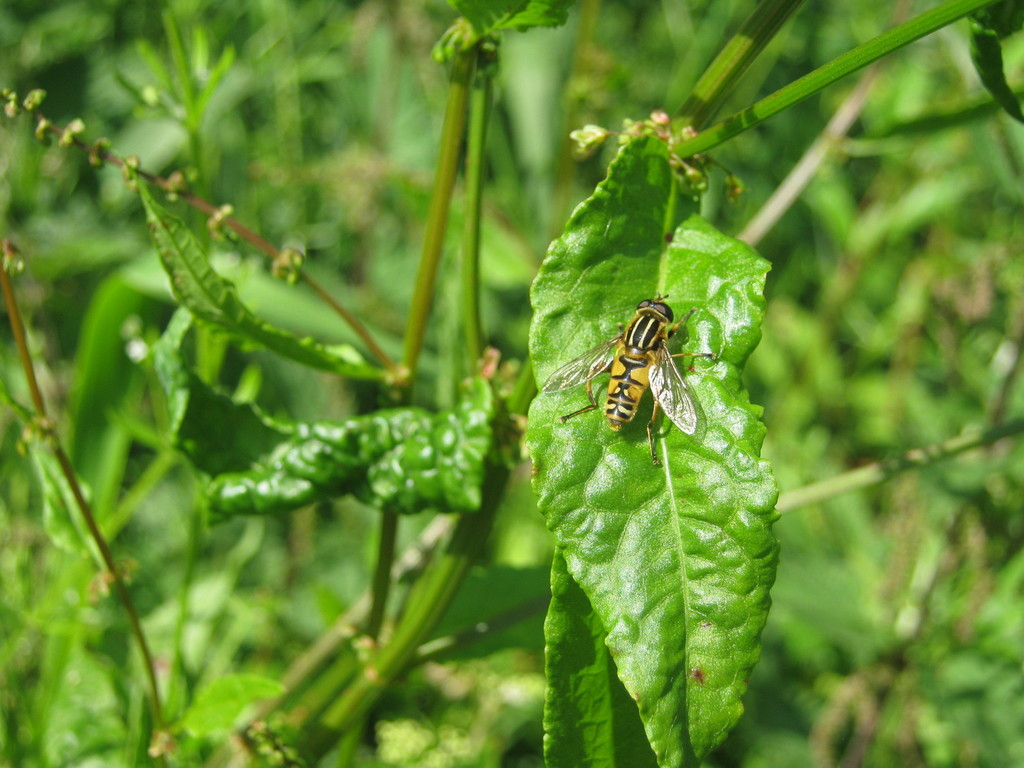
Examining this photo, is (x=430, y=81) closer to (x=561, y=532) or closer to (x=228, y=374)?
(x=228, y=374)

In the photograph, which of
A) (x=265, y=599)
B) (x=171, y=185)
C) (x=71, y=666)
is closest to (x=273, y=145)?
(x=265, y=599)

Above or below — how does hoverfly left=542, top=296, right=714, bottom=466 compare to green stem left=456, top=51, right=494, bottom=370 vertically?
below

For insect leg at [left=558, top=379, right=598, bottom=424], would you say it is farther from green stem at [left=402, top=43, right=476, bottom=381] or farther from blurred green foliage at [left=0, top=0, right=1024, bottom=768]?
blurred green foliage at [left=0, top=0, right=1024, bottom=768]

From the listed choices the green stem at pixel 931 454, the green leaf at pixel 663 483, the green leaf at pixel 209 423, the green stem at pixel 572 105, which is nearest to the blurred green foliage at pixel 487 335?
the green stem at pixel 572 105

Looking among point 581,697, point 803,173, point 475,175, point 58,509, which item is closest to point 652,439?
point 581,697

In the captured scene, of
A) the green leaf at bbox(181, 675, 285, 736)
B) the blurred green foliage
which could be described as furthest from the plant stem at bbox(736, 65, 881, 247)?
the green leaf at bbox(181, 675, 285, 736)

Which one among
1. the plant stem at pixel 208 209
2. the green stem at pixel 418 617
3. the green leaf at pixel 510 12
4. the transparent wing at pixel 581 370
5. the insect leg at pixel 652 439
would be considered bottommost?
the green stem at pixel 418 617

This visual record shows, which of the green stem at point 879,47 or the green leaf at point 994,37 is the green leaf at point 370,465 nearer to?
the green stem at point 879,47
